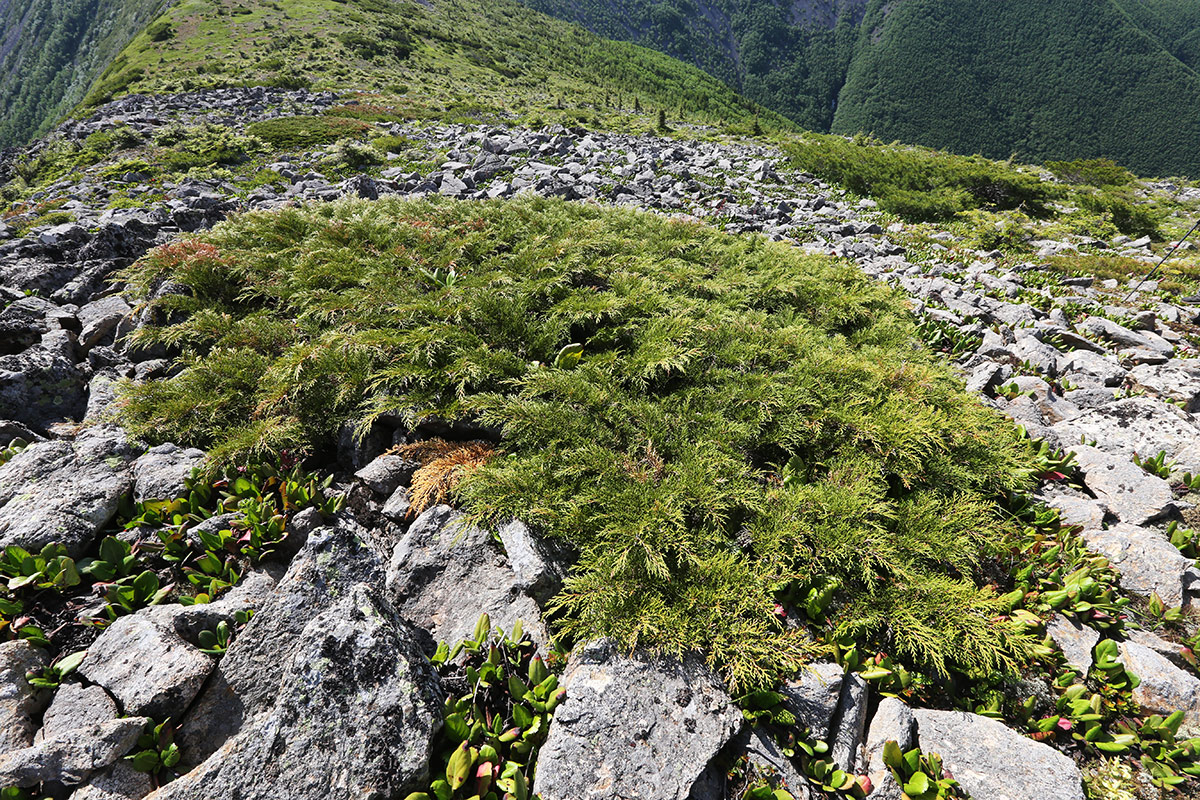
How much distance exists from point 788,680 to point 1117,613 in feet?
9.75

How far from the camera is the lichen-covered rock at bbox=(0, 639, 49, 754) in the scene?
2451 mm

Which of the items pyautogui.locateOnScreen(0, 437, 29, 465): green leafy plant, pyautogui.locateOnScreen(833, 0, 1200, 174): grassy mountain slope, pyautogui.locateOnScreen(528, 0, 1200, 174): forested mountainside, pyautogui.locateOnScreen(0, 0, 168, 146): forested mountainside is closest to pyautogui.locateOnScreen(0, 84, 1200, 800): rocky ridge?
pyautogui.locateOnScreen(0, 437, 29, 465): green leafy plant

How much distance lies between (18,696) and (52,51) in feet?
777

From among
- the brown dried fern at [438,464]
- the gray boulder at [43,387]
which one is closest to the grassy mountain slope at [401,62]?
the gray boulder at [43,387]

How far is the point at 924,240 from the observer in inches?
540

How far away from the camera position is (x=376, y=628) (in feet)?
9.55

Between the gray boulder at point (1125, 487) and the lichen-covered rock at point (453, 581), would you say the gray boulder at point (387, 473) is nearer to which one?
the lichen-covered rock at point (453, 581)

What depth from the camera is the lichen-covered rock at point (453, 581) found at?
135 inches

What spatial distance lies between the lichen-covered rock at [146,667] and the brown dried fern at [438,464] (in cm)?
162

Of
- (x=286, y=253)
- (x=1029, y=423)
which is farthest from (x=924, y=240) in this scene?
(x=286, y=253)

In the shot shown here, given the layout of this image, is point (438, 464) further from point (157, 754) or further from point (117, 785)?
point (117, 785)

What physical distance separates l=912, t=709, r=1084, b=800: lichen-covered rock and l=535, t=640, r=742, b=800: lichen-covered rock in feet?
4.42

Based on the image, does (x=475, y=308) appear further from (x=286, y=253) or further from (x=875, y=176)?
(x=875, y=176)

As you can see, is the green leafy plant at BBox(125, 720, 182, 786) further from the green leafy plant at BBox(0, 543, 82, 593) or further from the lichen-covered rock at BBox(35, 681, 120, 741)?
the green leafy plant at BBox(0, 543, 82, 593)
